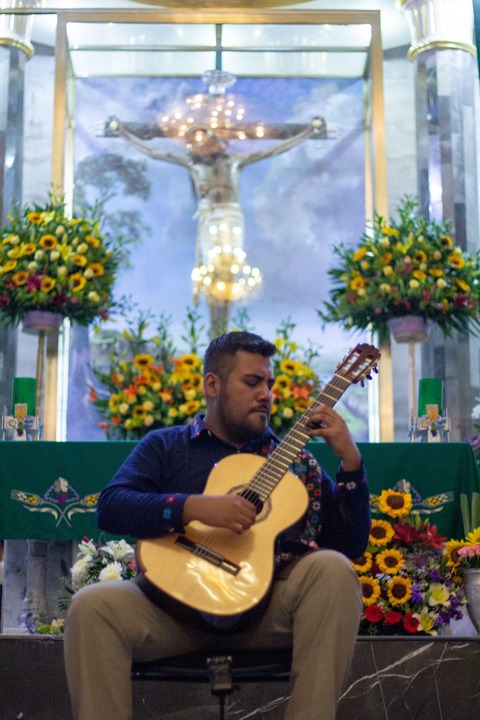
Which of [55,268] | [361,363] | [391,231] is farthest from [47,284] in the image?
[361,363]

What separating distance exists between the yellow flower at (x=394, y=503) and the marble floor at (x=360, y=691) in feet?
2.63

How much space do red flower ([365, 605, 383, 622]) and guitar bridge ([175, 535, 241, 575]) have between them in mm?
1392

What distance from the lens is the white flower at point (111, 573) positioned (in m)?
3.97

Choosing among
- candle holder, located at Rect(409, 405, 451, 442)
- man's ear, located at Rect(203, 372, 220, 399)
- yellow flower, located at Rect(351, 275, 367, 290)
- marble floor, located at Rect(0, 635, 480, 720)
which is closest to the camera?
man's ear, located at Rect(203, 372, 220, 399)

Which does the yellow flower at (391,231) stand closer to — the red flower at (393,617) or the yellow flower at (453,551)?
the yellow flower at (453,551)

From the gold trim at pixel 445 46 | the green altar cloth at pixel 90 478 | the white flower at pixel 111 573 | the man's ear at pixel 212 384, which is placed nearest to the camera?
the man's ear at pixel 212 384

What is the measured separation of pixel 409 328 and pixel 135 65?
252 cm

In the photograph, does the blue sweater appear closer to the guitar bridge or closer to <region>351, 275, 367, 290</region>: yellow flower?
the guitar bridge

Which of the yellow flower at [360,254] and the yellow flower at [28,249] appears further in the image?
the yellow flower at [360,254]

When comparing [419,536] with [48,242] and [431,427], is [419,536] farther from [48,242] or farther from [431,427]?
[48,242]

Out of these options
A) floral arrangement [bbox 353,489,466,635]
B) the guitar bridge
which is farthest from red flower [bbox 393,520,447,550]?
the guitar bridge

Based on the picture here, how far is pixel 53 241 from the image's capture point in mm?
5773

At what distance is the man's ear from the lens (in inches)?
123

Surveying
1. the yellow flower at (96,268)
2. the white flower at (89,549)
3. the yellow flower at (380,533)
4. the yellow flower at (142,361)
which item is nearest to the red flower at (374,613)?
the yellow flower at (380,533)
